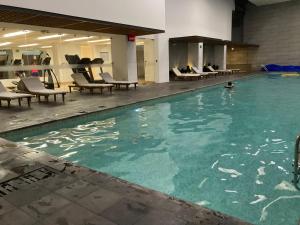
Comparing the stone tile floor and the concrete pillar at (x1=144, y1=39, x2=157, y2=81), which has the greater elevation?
the concrete pillar at (x1=144, y1=39, x2=157, y2=81)

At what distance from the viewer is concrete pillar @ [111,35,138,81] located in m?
13.4

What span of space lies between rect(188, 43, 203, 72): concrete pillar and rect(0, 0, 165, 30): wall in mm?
6847

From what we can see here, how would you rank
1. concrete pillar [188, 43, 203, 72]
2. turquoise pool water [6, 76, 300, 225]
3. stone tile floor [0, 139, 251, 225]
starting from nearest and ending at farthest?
stone tile floor [0, 139, 251, 225], turquoise pool water [6, 76, 300, 225], concrete pillar [188, 43, 203, 72]

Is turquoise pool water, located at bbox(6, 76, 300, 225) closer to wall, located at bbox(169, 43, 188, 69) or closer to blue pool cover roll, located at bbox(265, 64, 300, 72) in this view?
wall, located at bbox(169, 43, 188, 69)

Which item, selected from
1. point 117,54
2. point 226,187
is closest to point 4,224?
point 226,187

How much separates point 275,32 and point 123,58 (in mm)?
20014

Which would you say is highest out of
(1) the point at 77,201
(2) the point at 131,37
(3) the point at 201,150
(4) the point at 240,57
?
(2) the point at 131,37

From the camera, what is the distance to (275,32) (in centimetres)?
2659

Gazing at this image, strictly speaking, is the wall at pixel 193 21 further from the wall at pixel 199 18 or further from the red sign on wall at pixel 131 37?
the red sign on wall at pixel 131 37

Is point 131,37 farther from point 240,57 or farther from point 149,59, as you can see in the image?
point 240,57

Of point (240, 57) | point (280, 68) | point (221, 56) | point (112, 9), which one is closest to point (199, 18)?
point (221, 56)

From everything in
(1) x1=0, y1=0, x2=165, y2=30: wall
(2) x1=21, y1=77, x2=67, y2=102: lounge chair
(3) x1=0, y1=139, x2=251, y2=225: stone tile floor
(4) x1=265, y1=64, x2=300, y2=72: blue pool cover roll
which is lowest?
(3) x1=0, y1=139, x2=251, y2=225: stone tile floor

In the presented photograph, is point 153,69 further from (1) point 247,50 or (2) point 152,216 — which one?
(1) point 247,50

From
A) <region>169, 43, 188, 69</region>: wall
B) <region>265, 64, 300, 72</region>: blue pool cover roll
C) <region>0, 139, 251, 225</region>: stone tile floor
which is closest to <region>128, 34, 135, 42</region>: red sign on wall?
<region>169, 43, 188, 69</region>: wall
